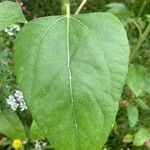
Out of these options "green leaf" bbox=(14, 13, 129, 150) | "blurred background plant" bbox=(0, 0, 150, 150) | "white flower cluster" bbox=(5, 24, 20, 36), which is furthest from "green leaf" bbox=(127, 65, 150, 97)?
"green leaf" bbox=(14, 13, 129, 150)

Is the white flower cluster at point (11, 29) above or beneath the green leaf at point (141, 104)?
above

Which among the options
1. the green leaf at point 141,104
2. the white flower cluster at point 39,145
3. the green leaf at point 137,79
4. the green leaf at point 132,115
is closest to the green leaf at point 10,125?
the white flower cluster at point 39,145

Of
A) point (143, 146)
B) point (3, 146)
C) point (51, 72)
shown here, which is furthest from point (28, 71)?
point (143, 146)

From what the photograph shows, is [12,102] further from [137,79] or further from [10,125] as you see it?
[137,79]

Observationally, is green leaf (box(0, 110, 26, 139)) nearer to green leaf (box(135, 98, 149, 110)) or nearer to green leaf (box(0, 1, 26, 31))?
green leaf (box(135, 98, 149, 110))

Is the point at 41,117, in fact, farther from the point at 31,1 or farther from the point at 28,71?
the point at 31,1

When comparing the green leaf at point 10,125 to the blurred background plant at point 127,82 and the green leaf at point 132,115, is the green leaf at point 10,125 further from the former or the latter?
the green leaf at point 132,115

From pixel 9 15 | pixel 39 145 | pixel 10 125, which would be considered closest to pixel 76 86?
pixel 9 15
